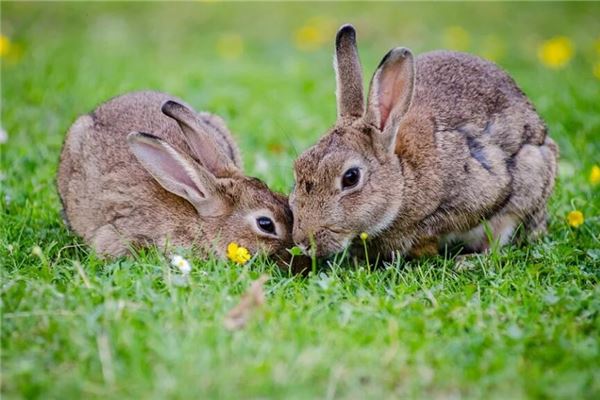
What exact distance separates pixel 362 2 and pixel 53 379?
1105 cm

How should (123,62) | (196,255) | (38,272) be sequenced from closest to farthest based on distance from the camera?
1. (38,272)
2. (196,255)
3. (123,62)

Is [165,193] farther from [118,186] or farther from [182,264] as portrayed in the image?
[182,264]

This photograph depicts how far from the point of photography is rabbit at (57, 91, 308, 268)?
5.84 meters

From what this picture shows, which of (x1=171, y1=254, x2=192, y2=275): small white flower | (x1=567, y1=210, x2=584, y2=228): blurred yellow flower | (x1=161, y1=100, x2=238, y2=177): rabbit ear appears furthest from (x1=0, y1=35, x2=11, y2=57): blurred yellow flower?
(x1=567, y1=210, x2=584, y2=228): blurred yellow flower

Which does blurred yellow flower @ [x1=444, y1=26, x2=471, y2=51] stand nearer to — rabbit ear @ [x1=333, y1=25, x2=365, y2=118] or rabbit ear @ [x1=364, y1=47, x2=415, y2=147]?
rabbit ear @ [x1=333, y1=25, x2=365, y2=118]

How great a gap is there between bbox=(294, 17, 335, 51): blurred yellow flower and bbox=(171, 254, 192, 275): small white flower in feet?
22.4

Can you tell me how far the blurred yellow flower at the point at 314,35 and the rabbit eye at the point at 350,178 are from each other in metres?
6.30

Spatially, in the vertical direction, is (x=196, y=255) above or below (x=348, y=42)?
below

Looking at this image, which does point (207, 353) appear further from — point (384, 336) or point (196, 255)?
point (196, 255)

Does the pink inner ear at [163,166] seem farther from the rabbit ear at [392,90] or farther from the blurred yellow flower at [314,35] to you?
the blurred yellow flower at [314,35]

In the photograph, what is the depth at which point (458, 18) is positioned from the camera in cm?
1330

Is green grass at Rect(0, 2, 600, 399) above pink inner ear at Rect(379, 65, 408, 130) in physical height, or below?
below

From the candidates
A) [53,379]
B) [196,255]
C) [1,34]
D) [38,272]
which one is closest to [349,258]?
[196,255]

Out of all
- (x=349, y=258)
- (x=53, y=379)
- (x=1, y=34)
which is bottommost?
(x=349, y=258)
